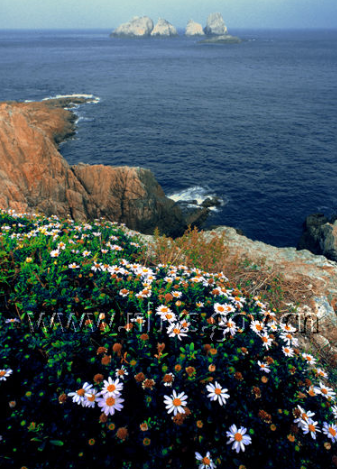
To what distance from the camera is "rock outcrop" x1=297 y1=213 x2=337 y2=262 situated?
1911cm

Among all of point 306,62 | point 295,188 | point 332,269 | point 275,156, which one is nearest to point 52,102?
point 275,156

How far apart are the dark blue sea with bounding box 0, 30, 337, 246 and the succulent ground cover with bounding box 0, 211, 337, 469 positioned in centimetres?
2043

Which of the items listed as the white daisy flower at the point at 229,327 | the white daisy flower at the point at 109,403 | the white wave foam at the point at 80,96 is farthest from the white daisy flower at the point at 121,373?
the white wave foam at the point at 80,96

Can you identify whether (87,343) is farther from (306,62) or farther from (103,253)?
(306,62)

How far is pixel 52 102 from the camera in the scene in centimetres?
5506

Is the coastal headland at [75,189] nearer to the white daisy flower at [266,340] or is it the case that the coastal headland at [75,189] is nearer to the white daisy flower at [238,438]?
the white daisy flower at [266,340]

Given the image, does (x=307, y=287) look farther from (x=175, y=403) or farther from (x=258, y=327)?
(x=175, y=403)

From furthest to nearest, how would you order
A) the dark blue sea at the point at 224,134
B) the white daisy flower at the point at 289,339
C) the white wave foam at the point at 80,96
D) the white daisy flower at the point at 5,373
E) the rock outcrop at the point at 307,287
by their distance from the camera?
the white wave foam at the point at 80,96, the dark blue sea at the point at 224,134, the rock outcrop at the point at 307,287, the white daisy flower at the point at 289,339, the white daisy flower at the point at 5,373

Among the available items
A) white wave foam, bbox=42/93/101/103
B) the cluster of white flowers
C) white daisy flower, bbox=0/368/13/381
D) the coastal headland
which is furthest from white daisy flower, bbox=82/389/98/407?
white wave foam, bbox=42/93/101/103

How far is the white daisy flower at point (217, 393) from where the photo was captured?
274 centimetres

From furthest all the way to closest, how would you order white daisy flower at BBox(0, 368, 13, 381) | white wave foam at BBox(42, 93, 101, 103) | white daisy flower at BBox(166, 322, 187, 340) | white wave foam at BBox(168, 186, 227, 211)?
white wave foam at BBox(42, 93, 101, 103), white wave foam at BBox(168, 186, 227, 211), white daisy flower at BBox(166, 322, 187, 340), white daisy flower at BBox(0, 368, 13, 381)

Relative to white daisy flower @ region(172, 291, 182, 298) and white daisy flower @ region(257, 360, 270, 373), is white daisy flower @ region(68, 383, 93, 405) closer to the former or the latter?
white daisy flower @ region(172, 291, 182, 298)

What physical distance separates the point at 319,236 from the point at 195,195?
12.3 meters

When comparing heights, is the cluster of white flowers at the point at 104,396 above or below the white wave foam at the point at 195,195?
above
